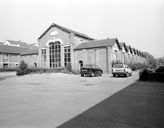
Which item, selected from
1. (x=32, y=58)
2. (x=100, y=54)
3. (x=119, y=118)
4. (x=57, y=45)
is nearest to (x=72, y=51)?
(x=57, y=45)

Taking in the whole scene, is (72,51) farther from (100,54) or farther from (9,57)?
(9,57)

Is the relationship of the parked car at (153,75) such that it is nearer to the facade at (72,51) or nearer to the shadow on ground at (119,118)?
the shadow on ground at (119,118)

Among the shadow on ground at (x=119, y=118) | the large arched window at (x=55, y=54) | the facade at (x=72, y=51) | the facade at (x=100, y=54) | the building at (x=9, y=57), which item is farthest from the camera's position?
the building at (x=9, y=57)

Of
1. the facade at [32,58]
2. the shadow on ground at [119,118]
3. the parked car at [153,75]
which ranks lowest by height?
the shadow on ground at [119,118]

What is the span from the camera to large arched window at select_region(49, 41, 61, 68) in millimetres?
38094

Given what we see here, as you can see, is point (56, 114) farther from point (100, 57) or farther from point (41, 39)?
point (41, 39)

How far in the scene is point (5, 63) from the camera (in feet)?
155

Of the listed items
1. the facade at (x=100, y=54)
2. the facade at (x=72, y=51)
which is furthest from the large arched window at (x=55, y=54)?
the facade at (x=100, y=54)

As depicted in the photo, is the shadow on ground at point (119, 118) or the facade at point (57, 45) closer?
the shadow on ground at point (119, 118)

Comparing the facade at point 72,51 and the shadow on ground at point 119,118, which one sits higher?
the facade at point 72,51

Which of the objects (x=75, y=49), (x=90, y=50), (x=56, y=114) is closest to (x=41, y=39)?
(x=75, y=49)

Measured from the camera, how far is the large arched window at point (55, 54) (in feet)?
125

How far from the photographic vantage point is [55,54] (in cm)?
3862

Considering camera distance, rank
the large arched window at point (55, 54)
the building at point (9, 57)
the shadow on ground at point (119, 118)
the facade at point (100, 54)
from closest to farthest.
Result: the shadow on ground at point (119, 118), the facade at point (100, 54), the large arched window at point (55, 54), the building at point (9, 57)
